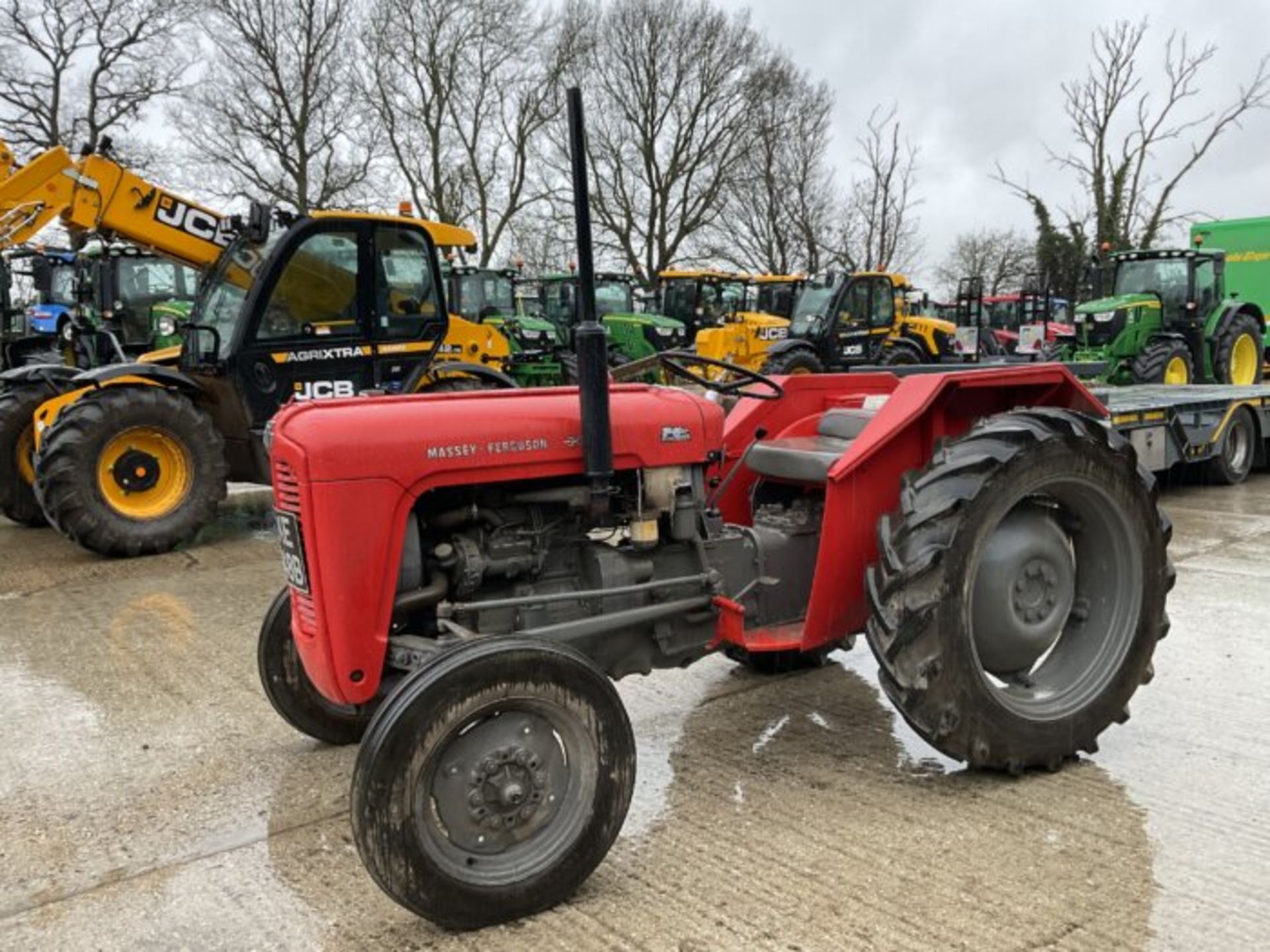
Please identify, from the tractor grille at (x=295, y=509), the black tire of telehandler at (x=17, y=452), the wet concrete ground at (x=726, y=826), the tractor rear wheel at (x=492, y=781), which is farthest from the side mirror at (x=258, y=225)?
the tractor rear wheel at (x=492, y=781)

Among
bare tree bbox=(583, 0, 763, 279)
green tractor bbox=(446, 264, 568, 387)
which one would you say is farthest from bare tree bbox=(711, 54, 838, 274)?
green tractor bbox=(446, 264, 568, 387)

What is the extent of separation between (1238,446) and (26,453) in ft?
32.6

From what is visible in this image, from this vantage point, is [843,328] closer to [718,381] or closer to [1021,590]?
[718,381]

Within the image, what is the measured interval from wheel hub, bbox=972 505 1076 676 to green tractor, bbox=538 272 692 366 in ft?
48.7

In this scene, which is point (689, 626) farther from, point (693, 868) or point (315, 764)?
point (315, 764)

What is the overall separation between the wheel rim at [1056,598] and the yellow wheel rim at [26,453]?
24.0 feet

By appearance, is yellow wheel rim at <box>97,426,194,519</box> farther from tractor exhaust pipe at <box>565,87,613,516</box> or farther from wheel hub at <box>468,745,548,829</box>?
wheel hub at <box>468,745,548,829</box>

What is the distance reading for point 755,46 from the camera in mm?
31625

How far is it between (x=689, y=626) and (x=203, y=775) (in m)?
1.65

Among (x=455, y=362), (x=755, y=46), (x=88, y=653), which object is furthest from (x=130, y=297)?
(x=755, y=46)

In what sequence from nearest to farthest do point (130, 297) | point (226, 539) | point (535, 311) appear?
point (226, 539) → point (130, 297) → point (535, 311)

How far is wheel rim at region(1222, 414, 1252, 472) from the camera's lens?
30.0 feet

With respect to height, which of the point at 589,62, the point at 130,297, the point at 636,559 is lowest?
the point at 636,559

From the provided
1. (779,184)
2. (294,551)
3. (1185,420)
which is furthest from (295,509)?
(779,184)
